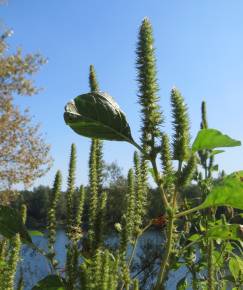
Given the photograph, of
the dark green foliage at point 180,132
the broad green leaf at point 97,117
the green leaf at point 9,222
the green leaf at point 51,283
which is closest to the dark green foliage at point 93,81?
the broad green leaf at point 97,117

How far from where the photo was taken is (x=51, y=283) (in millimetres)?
1303

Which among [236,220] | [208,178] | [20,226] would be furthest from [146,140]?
[236,220]

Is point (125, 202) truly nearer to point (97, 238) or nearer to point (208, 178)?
point (97, 238)

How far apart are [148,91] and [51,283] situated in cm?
57

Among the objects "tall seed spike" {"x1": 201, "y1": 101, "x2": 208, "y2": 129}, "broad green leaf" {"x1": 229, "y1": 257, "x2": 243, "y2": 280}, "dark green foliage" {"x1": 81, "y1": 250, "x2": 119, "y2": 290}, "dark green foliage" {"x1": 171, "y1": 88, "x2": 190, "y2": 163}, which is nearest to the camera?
"dark green foliage" {"x1": 81, "y1": 250, "x2": 119, "y2": 290}

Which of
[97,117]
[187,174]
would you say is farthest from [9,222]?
[187,174]

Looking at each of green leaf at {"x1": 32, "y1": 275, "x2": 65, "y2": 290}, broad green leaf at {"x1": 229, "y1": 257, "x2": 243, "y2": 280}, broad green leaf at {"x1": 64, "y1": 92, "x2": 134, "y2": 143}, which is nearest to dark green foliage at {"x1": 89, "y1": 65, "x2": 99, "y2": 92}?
broad green leaf at {"x1": 64, "y1": 92, "x2": 134, "y2": 143}

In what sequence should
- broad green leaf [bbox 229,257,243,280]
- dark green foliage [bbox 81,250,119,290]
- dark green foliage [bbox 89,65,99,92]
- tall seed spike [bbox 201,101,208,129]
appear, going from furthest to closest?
broad green leaf [bbox 229,257,243,280] → tall seed spike [bbox 201,101,208,129] → dark green foliage [bbox 89,65,99,92] → dark green foliage [bbox 81,250,119,290]

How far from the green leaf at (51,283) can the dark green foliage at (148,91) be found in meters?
0.42

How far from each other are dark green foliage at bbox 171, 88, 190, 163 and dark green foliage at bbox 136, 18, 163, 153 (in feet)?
0.15

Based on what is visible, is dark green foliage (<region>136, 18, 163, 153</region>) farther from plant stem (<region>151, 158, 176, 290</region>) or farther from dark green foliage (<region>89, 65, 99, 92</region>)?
dark green foliage (<region>89, 65, 99, 92</region>)

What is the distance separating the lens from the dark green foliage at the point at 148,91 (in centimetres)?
116

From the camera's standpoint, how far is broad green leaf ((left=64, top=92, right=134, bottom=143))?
3.92 feet

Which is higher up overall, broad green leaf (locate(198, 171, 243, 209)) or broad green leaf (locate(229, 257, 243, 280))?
broad green leaf (locate(198, 171, 243, 209))
